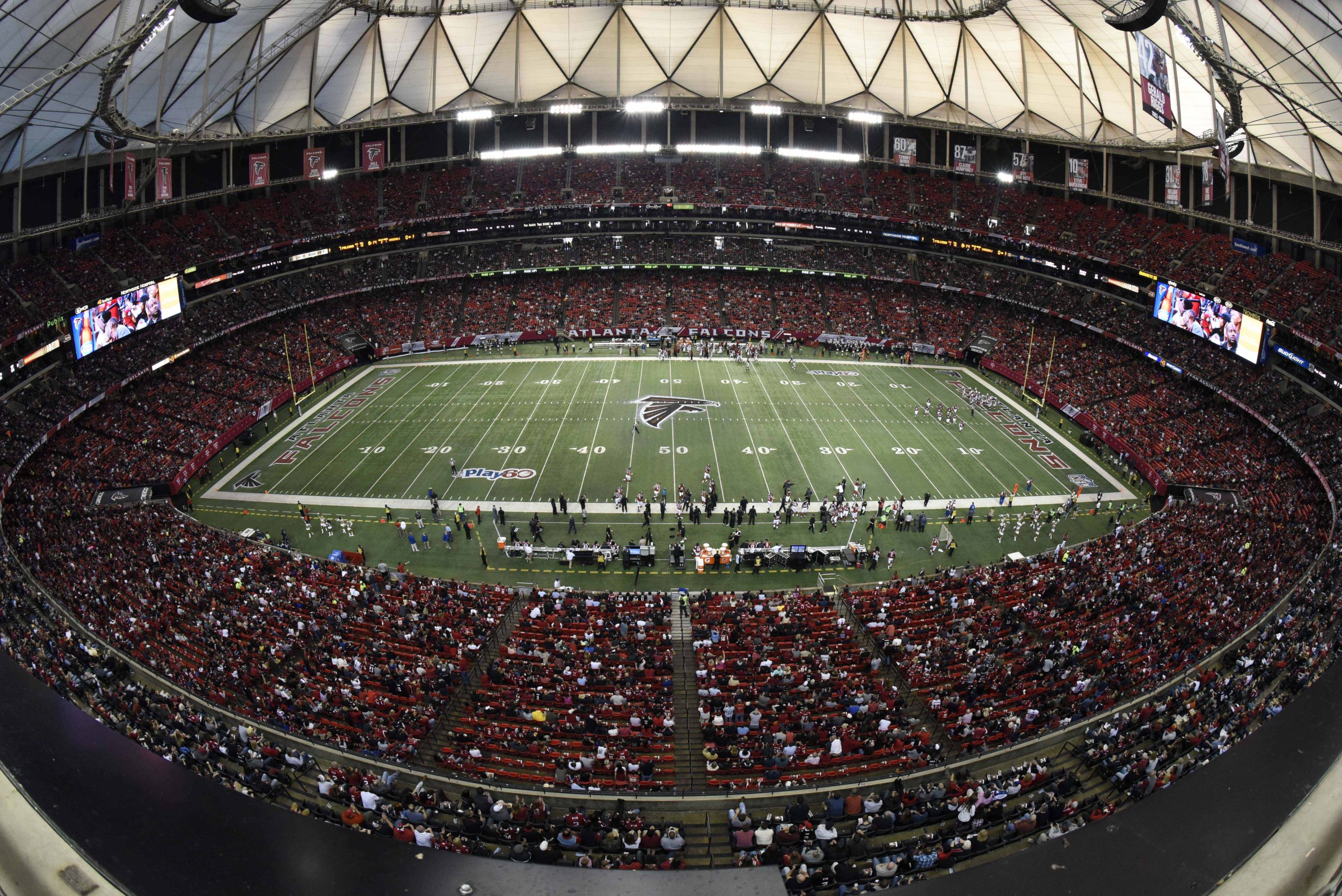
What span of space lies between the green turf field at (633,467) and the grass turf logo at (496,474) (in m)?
0.09

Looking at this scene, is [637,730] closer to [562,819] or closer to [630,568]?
[562,819]

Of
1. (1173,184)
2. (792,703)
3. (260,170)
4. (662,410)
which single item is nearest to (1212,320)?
(1173,184)

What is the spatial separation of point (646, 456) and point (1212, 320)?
102 ft

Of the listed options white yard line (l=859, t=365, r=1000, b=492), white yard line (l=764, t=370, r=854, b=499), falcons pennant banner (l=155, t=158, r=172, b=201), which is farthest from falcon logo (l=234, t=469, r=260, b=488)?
white yard line (l=859, t=365, r=1000, b=492)

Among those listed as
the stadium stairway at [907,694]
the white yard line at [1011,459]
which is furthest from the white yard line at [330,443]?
the white yard line at [1011,459]

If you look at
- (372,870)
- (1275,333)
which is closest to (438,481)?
(372,870)

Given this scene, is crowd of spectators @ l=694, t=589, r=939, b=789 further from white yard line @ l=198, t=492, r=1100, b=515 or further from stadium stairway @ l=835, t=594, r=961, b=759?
white yard line @ l=198, t=492, r=1100, b=515

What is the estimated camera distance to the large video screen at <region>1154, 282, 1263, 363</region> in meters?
42.5

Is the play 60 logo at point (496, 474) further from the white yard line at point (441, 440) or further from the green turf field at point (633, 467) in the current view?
the white yard line at point (441, 440)

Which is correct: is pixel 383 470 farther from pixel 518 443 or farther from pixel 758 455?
pixel 758 455

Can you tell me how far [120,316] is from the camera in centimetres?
4625

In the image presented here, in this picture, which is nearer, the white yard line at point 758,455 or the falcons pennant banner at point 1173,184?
the white yard line at point 758,455

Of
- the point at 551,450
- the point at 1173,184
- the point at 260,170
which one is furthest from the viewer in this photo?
the point at 1173,184

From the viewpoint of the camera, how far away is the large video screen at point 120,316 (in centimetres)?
4359
